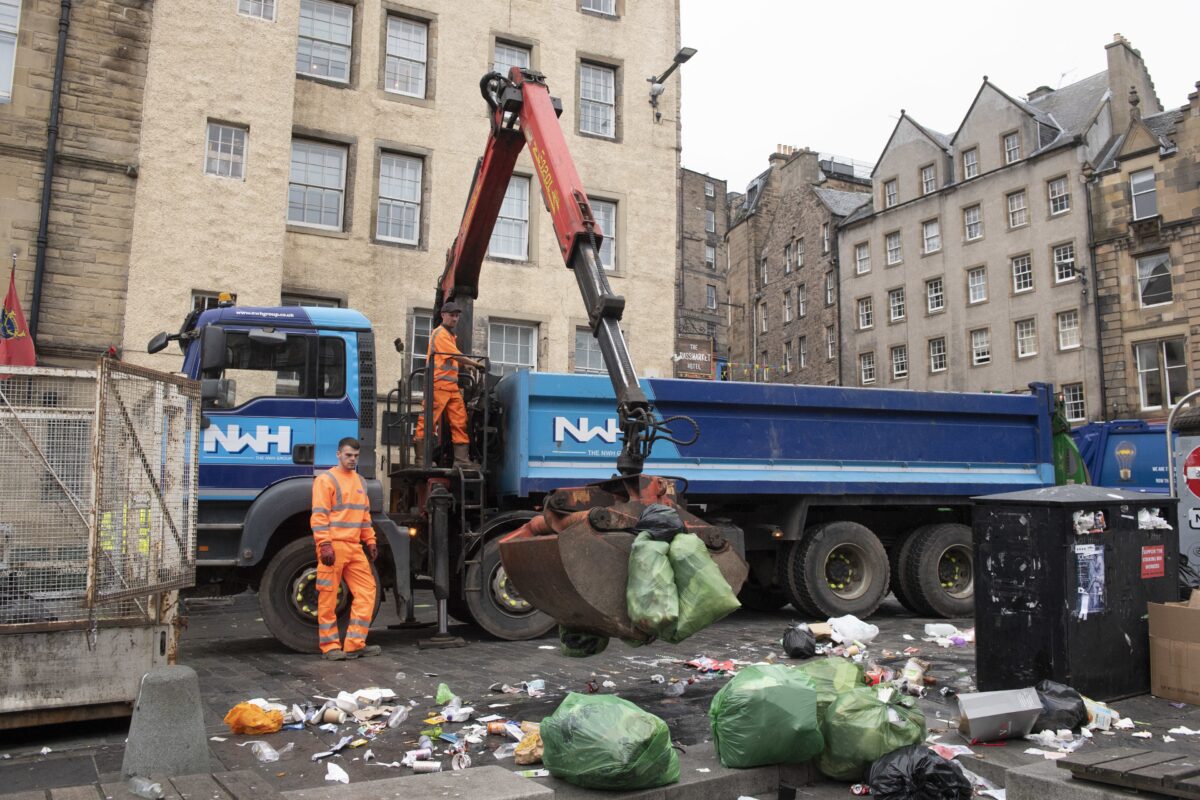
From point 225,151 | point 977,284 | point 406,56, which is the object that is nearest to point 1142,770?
point 225,151

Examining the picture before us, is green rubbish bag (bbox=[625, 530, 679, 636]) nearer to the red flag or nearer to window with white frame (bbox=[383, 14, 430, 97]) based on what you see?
the red flag

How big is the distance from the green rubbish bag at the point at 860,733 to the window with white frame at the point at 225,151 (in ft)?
40.0

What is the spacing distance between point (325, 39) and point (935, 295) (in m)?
27.5

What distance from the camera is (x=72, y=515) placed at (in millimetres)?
5301

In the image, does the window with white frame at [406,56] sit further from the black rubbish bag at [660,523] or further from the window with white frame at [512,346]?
the black rubbish bag at [660,523]

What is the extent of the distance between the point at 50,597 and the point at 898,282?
3664cm

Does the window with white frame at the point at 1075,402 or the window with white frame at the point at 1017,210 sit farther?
the window with white frame at the point at 1017,210

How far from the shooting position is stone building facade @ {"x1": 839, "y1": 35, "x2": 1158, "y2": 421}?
30.7 m

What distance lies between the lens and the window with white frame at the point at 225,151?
44.3 feet

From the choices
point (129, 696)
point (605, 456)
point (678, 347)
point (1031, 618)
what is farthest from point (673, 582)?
point (678, 347)

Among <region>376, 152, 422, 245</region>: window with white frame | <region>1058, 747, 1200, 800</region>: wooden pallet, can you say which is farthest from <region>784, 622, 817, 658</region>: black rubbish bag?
<region>376, 152, 422, 245</region>: window with white frame

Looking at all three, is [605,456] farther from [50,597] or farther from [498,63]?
[498,63]

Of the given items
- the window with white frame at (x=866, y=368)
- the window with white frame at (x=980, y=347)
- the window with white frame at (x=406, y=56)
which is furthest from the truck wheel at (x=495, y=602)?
the window with white frame at (x=866, y=368)

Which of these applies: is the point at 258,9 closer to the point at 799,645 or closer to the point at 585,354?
the point at 585,354
